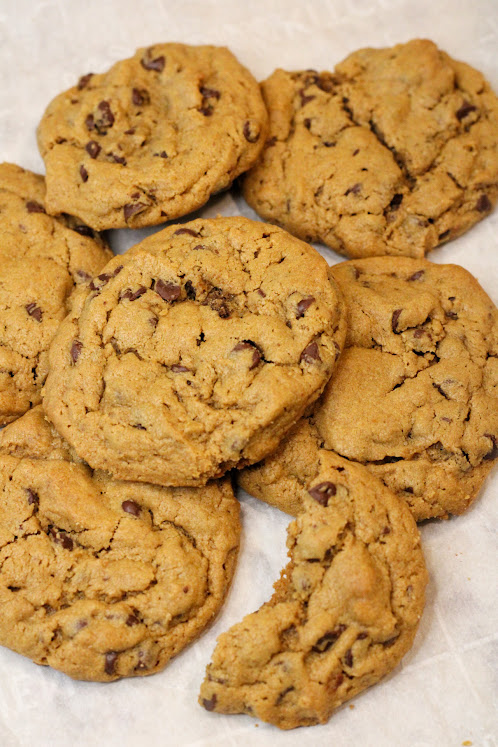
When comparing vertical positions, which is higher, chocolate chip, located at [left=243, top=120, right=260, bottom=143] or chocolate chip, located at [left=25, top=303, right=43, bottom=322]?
chocolate chip, located at [left=243, top=120, right=260, bottom=143]

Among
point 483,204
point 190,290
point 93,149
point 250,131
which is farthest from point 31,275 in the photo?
point 483,204

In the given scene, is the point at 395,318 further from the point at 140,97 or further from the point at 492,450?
the point at 140,97

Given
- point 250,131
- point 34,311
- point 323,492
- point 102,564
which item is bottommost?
point 102,564

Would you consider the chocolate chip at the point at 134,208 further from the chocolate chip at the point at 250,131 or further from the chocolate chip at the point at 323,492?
the chocolate chip at the point at 323,492

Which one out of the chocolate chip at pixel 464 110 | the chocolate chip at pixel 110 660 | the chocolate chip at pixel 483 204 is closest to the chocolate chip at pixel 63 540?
the chocolate chip at pixel 110 660

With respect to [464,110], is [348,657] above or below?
below

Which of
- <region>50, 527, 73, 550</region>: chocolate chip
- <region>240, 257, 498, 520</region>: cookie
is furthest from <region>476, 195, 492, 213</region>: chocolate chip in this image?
<region>50, 527, 73, 550</region>: chocolate chip

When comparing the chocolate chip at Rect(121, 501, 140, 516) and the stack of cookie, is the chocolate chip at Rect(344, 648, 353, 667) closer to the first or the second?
the stack of cookie
